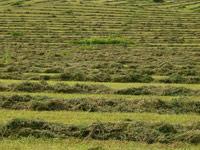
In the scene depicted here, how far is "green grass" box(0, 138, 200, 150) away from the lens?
16562mm

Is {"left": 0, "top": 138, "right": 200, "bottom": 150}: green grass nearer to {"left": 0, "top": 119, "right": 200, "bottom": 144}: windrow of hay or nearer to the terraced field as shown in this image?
the terraced field

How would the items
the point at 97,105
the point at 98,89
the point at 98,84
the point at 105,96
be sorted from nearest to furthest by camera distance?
the point at 97,105 < the point at 105,96 < the point at 98,89 < the point at 98,84

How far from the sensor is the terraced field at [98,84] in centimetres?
1772

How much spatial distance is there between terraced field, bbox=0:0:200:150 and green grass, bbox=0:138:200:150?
29 mm

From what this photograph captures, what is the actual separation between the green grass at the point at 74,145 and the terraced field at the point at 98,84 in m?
0.03

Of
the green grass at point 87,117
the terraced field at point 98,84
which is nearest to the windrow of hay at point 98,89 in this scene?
the terraced field at point 98,84

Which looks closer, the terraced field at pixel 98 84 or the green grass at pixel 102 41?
the terraced field at pixel 98 84

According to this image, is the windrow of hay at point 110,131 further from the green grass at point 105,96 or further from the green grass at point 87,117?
the green grass at point 105,96

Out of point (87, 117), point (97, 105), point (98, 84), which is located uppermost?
point (87, 117)

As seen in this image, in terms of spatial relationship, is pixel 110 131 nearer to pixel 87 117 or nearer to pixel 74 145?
pixel 74 145

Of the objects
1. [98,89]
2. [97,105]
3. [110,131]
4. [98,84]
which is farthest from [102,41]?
[110,131]

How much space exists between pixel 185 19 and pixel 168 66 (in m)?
45.0

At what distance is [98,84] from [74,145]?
36.6 feet

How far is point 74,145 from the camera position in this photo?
55.7 ft
